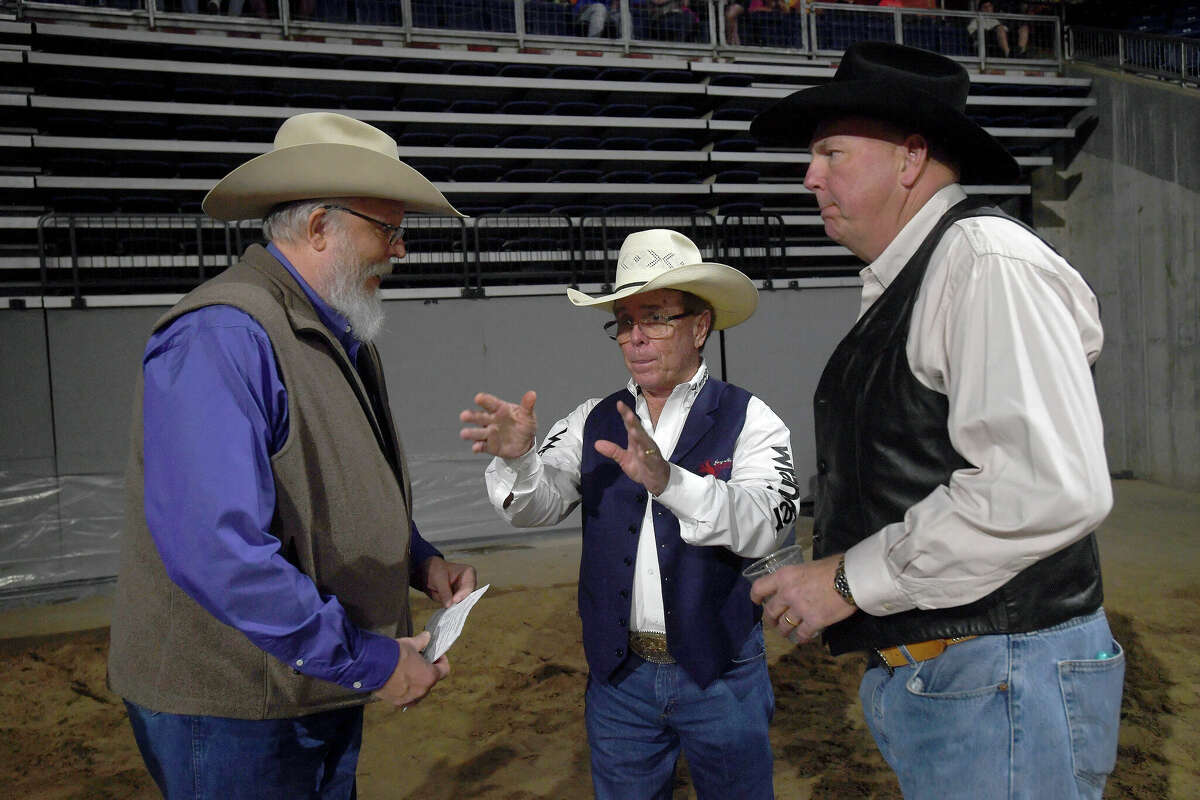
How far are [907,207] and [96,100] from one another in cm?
964

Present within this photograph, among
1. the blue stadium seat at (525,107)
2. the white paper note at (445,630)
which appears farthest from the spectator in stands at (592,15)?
the white paper note at (445,630)

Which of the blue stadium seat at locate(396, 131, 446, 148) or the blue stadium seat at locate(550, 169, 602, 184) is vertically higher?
the blue stadium seat at locate(396, 131, 446, 148)

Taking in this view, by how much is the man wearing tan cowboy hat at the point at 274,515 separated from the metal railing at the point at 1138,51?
1183 centimetres

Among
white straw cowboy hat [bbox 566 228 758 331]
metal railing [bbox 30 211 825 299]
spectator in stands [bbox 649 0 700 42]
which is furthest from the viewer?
spectator in stands [bbox 649 0 700 42]

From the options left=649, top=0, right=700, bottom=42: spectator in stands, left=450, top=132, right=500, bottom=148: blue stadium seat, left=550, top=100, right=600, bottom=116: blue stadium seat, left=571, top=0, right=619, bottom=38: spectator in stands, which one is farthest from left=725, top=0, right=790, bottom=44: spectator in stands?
left=450, top=132, right=500, bottom=148: blue stadium seat

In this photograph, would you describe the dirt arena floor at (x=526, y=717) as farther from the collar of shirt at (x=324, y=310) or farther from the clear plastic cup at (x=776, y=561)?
the collar of shirt at (x=324, y=310)

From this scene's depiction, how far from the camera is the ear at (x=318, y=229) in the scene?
167cm

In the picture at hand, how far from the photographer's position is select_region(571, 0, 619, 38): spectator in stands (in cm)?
1108

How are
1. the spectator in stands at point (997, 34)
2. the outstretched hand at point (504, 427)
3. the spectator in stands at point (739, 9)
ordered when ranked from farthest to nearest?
1. the spectator in stands at point (997, 34)
2. the spectator in stands at point (739, 9)
3. the outstretched hand at point (504, 427)

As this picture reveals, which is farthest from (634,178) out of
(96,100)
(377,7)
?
(96,100)

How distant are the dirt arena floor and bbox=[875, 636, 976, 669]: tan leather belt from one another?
5.92 feet

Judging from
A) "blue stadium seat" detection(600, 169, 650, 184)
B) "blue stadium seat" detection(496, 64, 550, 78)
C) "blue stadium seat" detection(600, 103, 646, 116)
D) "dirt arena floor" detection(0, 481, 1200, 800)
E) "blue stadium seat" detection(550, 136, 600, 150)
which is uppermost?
"blue stadium seat" detection(496, 64, 550, 78)

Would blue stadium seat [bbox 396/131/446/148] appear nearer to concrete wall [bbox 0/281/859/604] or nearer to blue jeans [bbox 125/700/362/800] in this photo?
concrete wall [bbox 0/281/859/604]

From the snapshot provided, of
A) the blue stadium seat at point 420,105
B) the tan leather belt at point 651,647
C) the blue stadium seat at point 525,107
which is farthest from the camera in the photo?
the blue stadium seat at point 525,107
